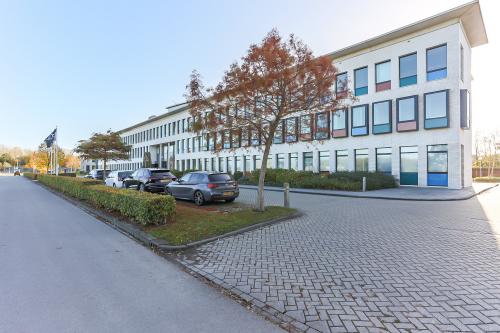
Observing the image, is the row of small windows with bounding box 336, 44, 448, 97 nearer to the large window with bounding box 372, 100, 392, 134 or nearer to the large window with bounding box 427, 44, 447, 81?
the large window with bounding box 427, 44, 447, 81

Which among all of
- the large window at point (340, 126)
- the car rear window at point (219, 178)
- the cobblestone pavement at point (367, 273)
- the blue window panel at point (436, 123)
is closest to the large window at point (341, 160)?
the large window at point (340, 126)

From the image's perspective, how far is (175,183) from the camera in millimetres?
13617

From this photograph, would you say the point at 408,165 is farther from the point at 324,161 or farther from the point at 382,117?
the point at 324,161

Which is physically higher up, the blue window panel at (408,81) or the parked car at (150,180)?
the blue window panel at (408,81)

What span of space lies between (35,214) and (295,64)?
11.3 m

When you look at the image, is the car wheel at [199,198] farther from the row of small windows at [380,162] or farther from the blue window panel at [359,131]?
the blue window panel at [359,131]

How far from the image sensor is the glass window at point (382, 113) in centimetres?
2200

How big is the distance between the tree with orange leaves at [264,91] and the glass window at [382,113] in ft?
47.2

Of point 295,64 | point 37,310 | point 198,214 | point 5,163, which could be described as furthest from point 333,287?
point 5,163

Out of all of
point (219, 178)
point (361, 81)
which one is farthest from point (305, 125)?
point (361, 81)

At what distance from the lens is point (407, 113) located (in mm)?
21094

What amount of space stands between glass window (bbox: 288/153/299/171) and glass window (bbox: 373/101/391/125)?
861 cm

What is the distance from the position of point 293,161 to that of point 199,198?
61.2 ft

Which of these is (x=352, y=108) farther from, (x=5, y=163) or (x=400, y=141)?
(x=5, y=163)
